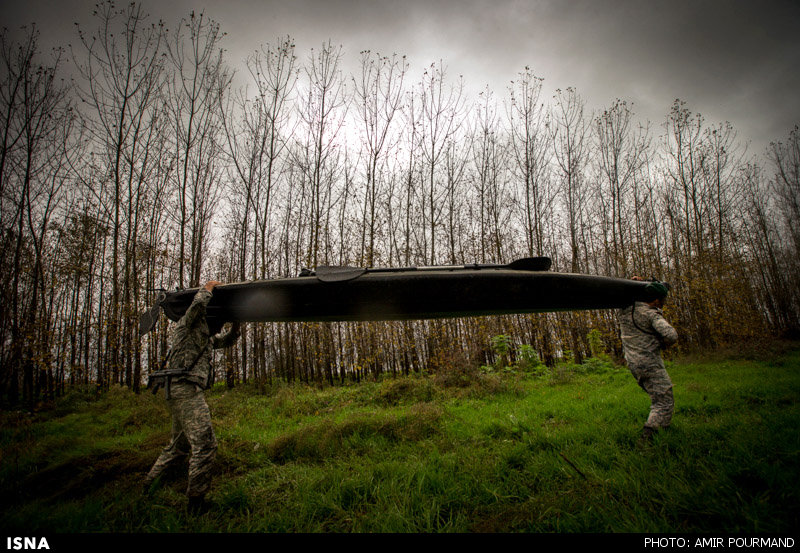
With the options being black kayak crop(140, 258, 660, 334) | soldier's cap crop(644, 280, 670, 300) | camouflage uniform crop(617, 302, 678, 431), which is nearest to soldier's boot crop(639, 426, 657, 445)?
camouflage uniform crop(617, 302, 678, 431)

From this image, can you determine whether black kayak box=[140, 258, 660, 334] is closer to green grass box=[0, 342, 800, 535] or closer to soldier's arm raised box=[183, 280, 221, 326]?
soldier's arm raised box=[183, 280, 221, 326]

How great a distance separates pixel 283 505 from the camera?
2.73m

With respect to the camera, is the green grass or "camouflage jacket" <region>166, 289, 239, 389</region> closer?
the green grass

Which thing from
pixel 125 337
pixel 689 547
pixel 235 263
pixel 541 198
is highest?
pixel 541 198

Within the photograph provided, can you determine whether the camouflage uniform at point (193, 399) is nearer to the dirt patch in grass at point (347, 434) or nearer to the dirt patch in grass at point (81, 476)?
the dirt patch in grass at point (81, 476)

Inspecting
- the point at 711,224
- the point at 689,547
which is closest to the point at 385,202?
the point at 689,547

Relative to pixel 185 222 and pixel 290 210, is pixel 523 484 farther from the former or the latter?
pixel 290 210

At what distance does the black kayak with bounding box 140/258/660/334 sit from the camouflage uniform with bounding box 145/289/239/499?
0.65 meters

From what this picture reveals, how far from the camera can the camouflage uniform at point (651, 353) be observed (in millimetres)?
3316

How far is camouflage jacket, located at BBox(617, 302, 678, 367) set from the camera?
343cm

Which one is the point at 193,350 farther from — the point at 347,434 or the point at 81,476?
the point at 347,434

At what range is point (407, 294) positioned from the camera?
2330 millimetres

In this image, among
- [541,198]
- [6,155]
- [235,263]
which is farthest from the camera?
[235,263]

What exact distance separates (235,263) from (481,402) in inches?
563
